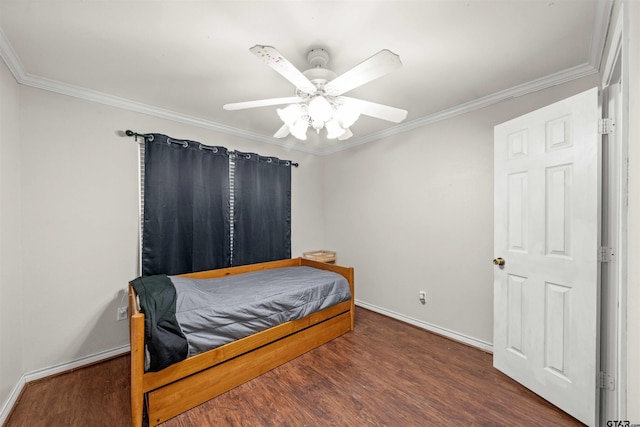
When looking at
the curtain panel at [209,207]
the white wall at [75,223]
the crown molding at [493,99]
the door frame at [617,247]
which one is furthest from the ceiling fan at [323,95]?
the white wall at [75,223]

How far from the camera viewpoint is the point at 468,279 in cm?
252

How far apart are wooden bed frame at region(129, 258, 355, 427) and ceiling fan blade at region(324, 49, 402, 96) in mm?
1743

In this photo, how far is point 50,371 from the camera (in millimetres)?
2029

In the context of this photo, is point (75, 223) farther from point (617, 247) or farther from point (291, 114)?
point (617, 247)

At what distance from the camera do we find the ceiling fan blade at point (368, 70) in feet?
3.86

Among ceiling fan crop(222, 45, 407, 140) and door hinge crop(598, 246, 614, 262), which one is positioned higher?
ceiling fan crop(222, 45, 407, 140)

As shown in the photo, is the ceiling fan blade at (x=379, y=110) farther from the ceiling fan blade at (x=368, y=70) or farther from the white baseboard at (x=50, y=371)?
the white baseboard at (x=50, y=371)

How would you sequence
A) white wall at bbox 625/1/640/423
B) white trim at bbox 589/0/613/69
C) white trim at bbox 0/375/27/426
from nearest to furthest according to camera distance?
1. white wall at bbox 625/1/640/423
2. white trim at bbox 589/0/613/69
3. white trim at bbox 0/375/27/426

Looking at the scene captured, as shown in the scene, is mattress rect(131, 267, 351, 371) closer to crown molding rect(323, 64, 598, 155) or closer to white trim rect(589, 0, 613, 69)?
crown molding rect(323, 64, 598, 155)

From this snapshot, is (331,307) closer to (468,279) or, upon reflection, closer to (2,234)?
(468,279)

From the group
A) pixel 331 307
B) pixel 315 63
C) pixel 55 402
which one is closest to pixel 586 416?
pixel 331 307

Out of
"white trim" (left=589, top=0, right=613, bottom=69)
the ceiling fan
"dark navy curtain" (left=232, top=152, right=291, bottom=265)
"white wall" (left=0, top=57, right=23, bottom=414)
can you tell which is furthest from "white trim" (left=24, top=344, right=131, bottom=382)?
"white trim" (left=589, top=0, right=613, bottom=69)

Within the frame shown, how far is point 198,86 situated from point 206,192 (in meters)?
1.12

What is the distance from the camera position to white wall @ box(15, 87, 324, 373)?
1.99 metres
